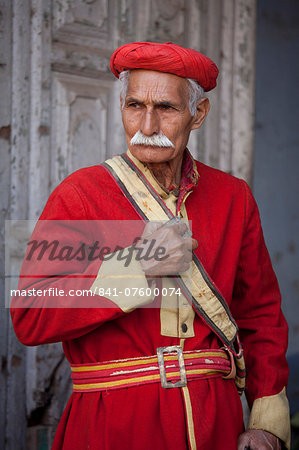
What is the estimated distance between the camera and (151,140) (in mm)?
2025

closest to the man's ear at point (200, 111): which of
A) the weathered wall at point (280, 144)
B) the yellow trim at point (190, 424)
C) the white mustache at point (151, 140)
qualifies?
the white mustache at point (151, 140)

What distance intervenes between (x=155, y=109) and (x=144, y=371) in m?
0.89

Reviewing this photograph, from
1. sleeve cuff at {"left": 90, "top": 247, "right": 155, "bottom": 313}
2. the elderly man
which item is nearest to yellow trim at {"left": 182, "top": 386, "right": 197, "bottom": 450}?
the elderly man

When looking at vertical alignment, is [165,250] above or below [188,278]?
above

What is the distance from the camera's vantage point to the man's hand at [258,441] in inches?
80.4

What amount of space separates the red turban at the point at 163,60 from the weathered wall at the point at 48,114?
0.98 metres

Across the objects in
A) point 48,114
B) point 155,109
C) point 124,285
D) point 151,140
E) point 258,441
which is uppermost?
point 48,114

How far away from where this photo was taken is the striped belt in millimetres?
1907

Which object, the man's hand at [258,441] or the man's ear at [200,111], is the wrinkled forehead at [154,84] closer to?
the man's ear at [200,111]

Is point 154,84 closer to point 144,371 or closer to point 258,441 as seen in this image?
point 144,371

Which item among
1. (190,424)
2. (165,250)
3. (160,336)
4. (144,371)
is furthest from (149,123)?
(190,424)

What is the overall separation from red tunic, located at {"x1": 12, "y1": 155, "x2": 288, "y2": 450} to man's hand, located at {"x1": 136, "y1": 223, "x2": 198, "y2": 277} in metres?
0.17

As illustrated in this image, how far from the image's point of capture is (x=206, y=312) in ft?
6.53

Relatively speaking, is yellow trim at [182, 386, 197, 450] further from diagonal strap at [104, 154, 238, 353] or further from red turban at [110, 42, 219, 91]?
red turban at [110, 42, 219, 91]
